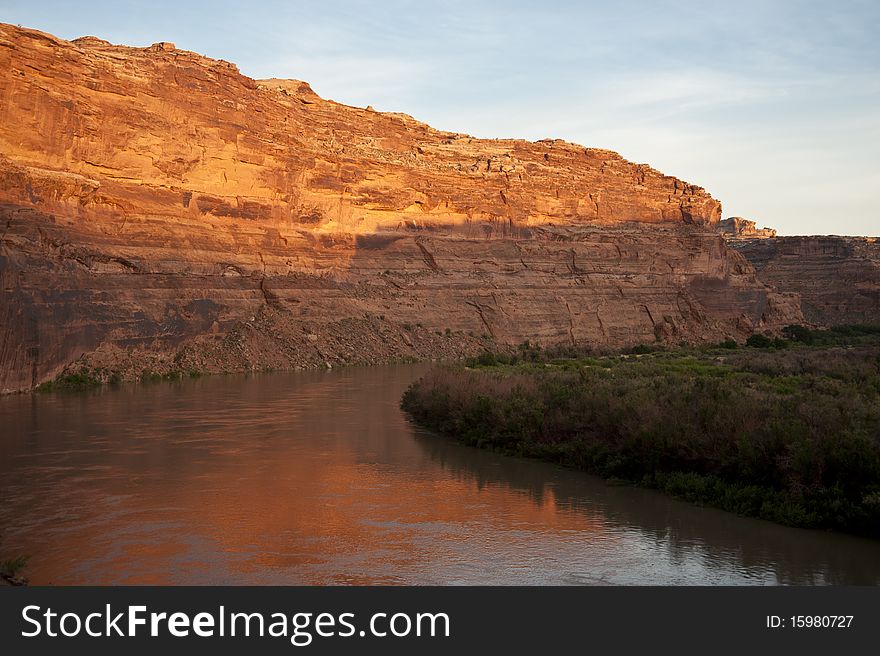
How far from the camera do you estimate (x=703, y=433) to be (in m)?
11.8

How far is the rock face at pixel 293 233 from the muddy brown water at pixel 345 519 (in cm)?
1181

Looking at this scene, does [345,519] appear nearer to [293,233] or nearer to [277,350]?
[277,350]

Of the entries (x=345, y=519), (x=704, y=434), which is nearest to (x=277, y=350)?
(x=345, y=519)

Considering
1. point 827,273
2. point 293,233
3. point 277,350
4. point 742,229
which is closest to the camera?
point 277,350

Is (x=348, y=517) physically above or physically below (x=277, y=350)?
below

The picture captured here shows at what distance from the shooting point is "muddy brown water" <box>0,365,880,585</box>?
850cm

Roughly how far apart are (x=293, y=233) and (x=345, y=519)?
2952 cm

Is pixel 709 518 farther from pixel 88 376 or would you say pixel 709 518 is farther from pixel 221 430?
pixel 88 376

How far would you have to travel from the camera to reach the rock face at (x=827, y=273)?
2675 inches

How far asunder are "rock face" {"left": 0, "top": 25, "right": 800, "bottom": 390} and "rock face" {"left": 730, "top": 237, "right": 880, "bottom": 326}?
11646 mm

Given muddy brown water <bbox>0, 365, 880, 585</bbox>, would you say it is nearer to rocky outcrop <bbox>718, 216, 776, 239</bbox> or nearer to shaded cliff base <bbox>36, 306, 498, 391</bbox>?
shaded cliff base <bbox>36, 306, 498, 391</bbox>

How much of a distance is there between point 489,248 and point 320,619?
42.8 metres

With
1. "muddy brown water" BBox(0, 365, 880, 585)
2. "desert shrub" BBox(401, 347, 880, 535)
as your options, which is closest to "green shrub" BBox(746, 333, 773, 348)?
"desert shrub" BBox(401, 347, 880, 535)

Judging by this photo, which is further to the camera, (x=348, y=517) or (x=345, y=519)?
(x=348, y=517)
